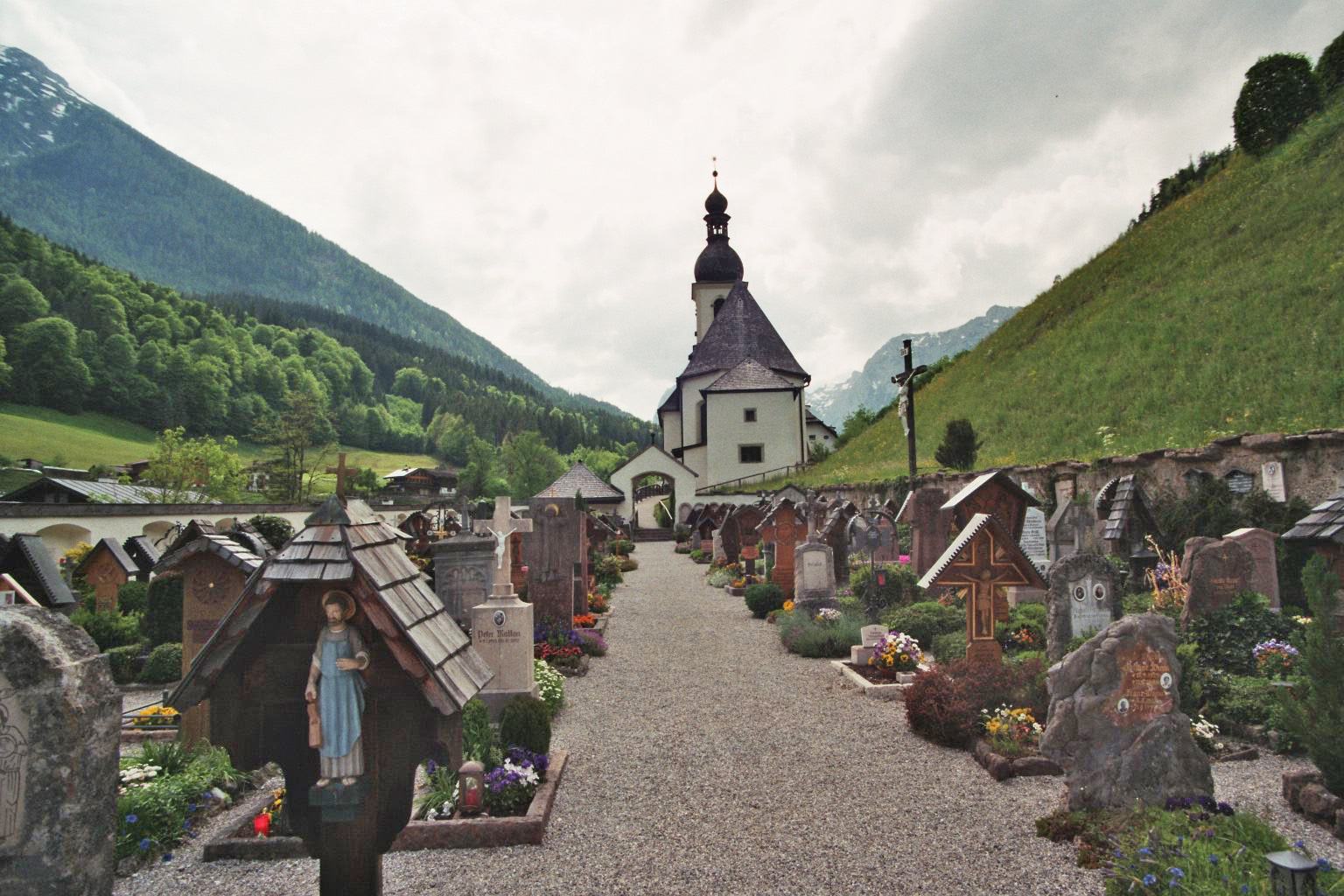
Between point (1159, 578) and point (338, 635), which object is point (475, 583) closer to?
point (338, 635)

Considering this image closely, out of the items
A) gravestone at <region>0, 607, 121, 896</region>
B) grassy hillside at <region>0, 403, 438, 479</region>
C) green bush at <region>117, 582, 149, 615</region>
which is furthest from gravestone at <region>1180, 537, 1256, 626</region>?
grassy hillside at <region>0, 403, 438, 479</region>

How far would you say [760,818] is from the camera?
18.4 ft

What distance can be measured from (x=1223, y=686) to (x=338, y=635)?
8181 mm

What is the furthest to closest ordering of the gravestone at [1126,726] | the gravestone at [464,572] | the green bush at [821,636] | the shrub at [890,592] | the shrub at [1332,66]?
the shrub at [1332,66] → the shrub at [890,592] → the gravestone at [464,572] → the green bush at [821,636] → the gravestone at [1126,726]

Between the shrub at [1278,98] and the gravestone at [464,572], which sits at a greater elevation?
the shrub at [1278,98]

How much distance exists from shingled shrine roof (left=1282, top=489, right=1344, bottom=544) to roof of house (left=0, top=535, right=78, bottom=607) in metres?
13.8

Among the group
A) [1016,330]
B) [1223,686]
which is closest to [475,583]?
[1223,686]

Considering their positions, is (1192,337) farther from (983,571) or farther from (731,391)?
(731,391)

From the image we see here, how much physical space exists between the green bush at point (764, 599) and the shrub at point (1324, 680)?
11.2 meters

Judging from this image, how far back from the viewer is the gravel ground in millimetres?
4711

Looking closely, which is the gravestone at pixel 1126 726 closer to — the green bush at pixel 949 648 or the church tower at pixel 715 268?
the green bush at pixel 949 648

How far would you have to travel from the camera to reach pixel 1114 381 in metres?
22.1

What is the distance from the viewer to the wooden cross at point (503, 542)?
9.39m

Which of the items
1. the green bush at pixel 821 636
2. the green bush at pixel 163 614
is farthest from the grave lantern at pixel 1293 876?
the green bush at pixel 163 614
